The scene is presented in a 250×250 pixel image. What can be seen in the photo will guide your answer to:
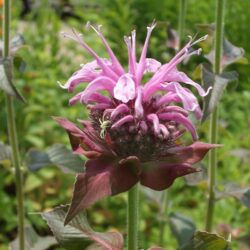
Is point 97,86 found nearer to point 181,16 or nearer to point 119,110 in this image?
point 119,110

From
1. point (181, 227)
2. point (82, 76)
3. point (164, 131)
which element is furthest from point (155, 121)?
point (181, 227)

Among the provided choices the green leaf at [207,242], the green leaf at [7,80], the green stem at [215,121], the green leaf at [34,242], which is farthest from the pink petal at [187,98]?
the green leaf at [34,242]

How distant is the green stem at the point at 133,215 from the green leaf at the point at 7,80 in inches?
15.7

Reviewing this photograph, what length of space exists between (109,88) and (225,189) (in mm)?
697

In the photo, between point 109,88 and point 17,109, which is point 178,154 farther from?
point 17,109

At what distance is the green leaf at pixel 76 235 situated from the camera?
1028mm

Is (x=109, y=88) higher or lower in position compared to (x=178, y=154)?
higher

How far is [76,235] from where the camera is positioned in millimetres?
1039

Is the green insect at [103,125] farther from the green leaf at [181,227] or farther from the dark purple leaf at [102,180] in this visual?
the green leaf at [181,227]

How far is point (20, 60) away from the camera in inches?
58.2

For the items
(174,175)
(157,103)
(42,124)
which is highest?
(157,103)

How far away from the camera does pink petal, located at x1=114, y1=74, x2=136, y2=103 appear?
85 centimetres

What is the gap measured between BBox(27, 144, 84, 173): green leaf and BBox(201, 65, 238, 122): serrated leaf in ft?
1.28

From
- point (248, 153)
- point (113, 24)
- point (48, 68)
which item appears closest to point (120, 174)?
point (248, 153)
